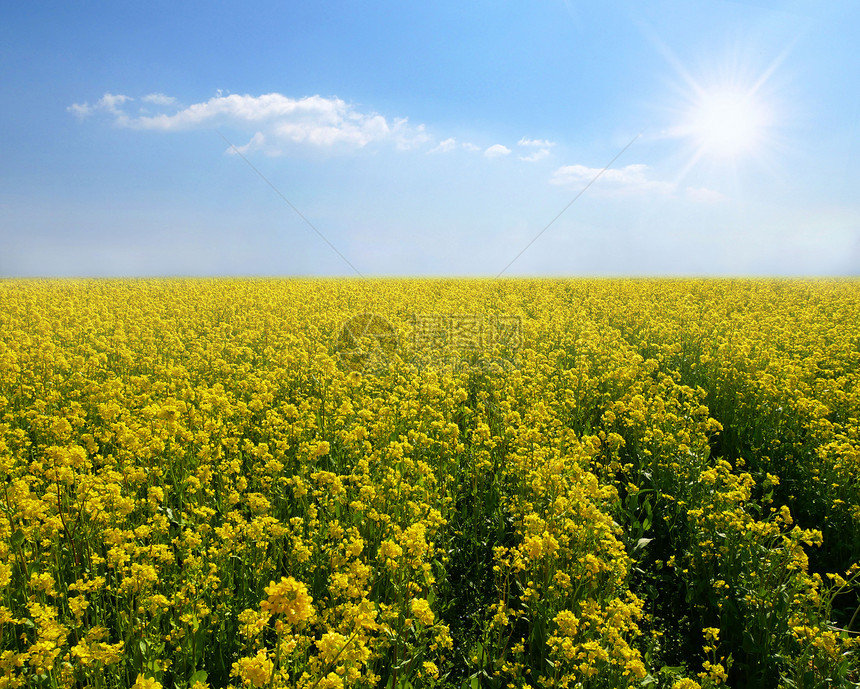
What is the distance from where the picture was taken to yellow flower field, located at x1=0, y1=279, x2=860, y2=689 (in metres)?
3.37

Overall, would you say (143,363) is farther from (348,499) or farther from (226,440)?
(348,499)

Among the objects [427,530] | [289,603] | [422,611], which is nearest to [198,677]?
[289,603]

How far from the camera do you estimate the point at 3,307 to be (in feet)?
60.1

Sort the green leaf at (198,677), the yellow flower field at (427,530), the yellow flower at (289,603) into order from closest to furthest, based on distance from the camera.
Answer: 1. the yellow flower at (289,603)
2. the green leaf at (198,677)
3. the yellow flower field at (427,530)

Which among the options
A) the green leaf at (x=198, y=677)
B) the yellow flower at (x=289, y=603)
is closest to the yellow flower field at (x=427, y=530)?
the yellow flower at (x=289, y=603)

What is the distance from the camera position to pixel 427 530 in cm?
435

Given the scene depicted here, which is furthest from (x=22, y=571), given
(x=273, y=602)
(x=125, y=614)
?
(x=273, y=602)

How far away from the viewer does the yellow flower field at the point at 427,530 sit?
11.1 ft

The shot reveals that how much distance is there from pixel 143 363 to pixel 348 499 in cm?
741

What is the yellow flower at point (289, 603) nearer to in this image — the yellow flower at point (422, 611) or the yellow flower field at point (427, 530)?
the yellow flower field at point (427, 530)

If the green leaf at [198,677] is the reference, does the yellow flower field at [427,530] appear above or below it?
above

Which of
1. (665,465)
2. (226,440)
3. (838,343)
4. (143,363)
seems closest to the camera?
(226,440)

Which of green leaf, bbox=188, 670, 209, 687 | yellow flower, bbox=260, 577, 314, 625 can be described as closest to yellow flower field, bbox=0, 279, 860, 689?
yellow flower, bbox=260, 577, 314, 625

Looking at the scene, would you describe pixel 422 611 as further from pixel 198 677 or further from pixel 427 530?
pixel 198 677
